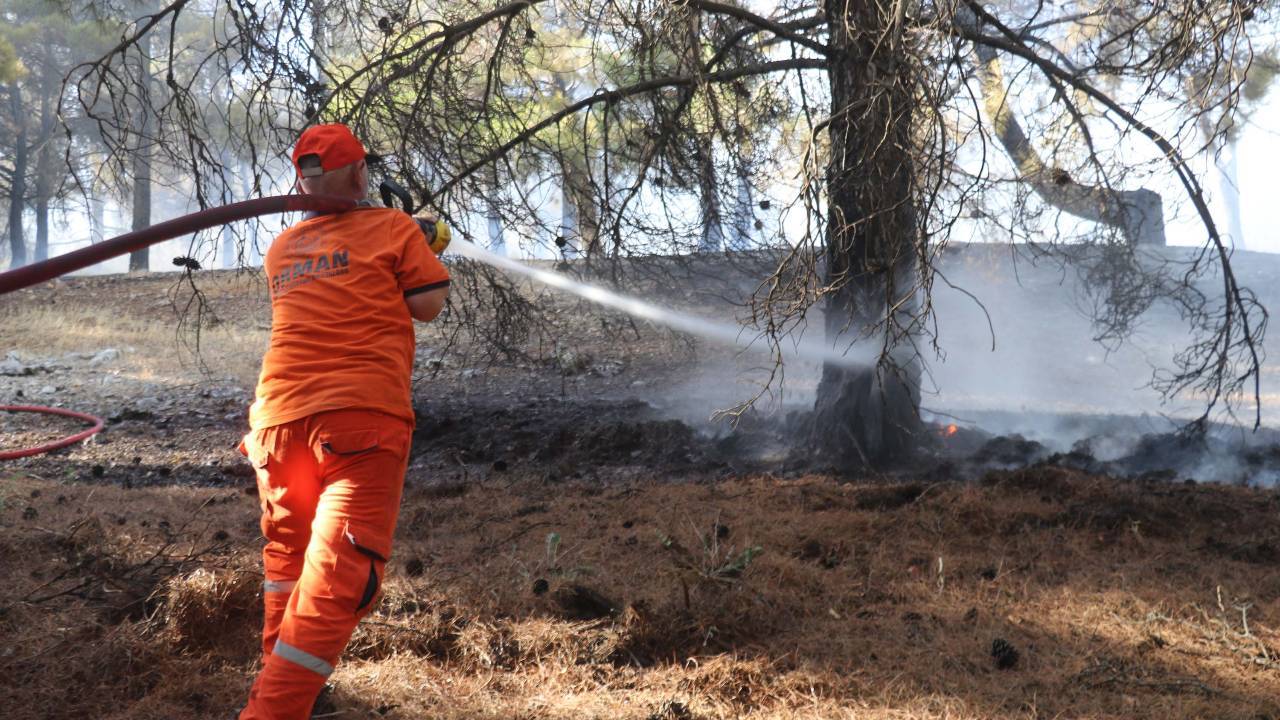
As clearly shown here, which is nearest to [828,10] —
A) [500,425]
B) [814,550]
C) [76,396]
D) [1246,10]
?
[1246,10]

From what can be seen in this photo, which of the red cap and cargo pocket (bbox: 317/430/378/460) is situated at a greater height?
the red cap

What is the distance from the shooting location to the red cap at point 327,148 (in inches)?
120

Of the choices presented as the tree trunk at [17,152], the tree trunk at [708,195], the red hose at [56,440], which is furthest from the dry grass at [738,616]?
the tree trunk at [17,152]

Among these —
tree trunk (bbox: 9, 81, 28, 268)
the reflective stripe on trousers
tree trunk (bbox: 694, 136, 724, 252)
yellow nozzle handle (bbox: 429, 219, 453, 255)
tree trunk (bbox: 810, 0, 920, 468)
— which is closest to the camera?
the reflective stripe on trousers

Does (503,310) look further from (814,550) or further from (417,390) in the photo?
(417,390)

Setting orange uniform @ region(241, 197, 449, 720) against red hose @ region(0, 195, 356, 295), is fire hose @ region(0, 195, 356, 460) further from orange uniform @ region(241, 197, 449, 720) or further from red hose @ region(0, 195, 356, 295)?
orange uniform @ region(241, 197, 449, 720)

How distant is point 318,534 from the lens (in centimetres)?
269

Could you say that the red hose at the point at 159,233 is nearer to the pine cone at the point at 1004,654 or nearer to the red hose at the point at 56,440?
the pine cone at the point at 1004,654

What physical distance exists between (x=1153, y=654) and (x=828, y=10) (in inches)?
132

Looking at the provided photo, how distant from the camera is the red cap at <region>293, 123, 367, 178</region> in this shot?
304 cm

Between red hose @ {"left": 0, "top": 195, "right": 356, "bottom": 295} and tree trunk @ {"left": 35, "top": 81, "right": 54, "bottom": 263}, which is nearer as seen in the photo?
red hose @ {"left": 0, "top": 195, "right": 356, "bottom": 295}

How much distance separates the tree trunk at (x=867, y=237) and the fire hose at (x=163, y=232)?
186 centimetres

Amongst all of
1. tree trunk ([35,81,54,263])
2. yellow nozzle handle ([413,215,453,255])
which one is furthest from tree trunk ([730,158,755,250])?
tree trunk ([35,81,54,263])

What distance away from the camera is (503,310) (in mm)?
6398
